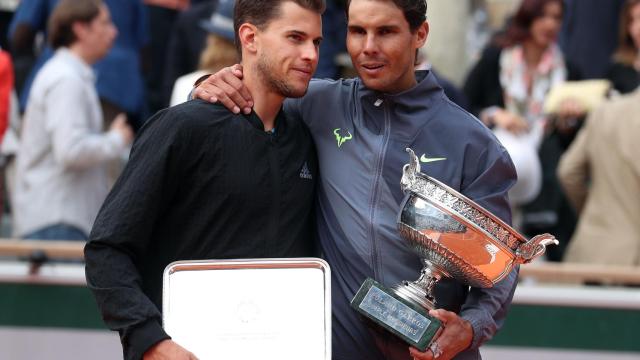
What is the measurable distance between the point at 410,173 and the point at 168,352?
77cm

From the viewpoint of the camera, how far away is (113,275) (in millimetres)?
3383

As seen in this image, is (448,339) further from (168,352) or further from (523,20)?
(523,20)

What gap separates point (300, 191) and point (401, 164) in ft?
0.96

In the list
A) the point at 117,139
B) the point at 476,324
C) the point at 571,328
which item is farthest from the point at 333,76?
the point at 476,324

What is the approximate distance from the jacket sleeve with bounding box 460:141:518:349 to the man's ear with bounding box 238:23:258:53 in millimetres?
682

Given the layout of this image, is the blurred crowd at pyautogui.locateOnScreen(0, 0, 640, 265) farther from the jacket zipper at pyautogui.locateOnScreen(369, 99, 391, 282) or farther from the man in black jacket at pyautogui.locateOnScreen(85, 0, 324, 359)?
the man in black jacket at pyautogui.locateOnScreen(85, 0, 324, 359)

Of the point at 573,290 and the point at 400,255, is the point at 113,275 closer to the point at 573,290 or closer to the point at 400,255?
the point at 400,255

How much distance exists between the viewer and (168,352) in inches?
130

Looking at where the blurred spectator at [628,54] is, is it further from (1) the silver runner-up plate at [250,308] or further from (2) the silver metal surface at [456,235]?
(1) the silver runner-up plate at [250,308]

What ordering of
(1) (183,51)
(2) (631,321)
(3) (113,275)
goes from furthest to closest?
(1) (183,51) < (2) (631,321) < (3) (113,275)

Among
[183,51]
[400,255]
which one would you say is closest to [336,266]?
[400,255]

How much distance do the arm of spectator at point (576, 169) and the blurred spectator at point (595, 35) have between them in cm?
107

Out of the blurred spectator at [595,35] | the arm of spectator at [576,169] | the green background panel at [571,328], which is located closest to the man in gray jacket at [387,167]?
the green background panel at [571,328]

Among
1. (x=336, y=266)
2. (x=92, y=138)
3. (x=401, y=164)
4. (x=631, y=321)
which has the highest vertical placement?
(x=401, y=164)
